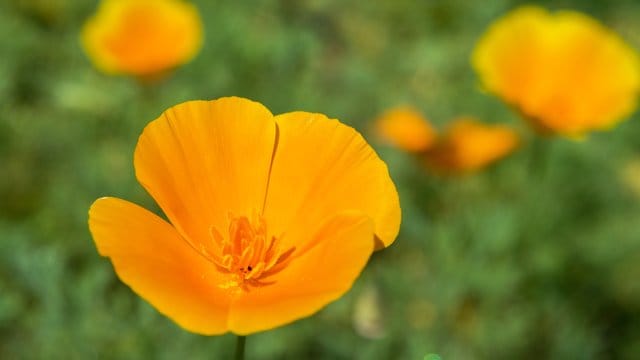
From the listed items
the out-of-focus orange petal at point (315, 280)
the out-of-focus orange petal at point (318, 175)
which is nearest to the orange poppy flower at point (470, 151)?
the out-of-focus orange petal at point (318, 175)

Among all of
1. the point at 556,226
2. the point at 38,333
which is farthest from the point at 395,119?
the point at 38,333

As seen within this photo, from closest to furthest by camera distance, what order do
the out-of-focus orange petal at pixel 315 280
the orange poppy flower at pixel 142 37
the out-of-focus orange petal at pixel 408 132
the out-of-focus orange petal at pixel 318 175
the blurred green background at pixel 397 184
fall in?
the out-of-focus orange petal at pixel 315 280 → the out-of-focus orange petal at pixel 318 175 → the blurred green background at pixel 397 184 → the out-of-focus orange petal at pixel 408 132 → the orange poppy flower at pixel 142 37

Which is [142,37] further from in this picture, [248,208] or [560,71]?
[248,208]

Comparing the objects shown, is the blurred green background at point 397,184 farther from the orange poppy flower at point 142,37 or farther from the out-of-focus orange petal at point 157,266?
the out-of-focus orange petal at point 157,266

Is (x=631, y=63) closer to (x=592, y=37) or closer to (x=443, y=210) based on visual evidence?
(x=592, y=37)

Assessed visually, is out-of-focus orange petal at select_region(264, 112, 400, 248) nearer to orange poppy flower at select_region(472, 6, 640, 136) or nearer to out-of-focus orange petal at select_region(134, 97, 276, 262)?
out-of-focus orange petal at select_region(134, 97, 276, 262)

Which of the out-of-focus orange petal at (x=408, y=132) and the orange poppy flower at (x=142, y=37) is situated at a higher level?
the orange poppy flower at (x=142, y=37)
